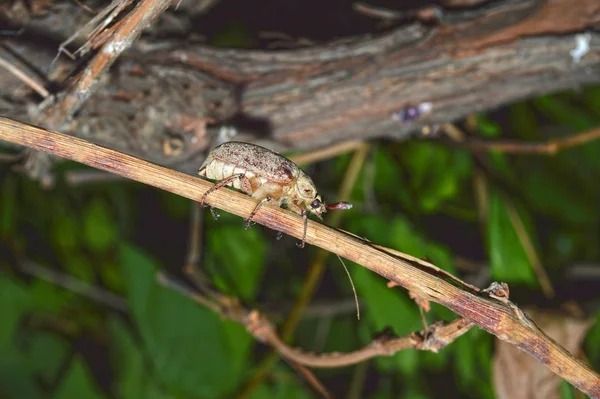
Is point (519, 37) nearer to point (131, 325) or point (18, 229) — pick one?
point (131, 325)

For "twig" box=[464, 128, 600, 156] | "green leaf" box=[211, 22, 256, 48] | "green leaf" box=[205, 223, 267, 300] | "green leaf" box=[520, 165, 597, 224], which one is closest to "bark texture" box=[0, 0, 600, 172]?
"twig" box=[464, 128, 600, 156]

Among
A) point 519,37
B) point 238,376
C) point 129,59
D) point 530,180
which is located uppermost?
point 530,180

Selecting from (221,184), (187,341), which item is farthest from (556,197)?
(221,184)

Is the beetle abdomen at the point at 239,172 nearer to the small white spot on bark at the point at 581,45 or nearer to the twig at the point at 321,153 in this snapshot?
the twig at the point at 321,153

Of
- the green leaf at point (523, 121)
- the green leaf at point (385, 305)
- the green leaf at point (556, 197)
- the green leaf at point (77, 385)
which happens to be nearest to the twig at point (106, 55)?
the green leaf at point (385, 305)

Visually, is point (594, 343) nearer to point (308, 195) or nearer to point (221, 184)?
point (308, 195)

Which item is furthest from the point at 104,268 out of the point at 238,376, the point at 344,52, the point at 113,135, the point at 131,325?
the point at 344,52
